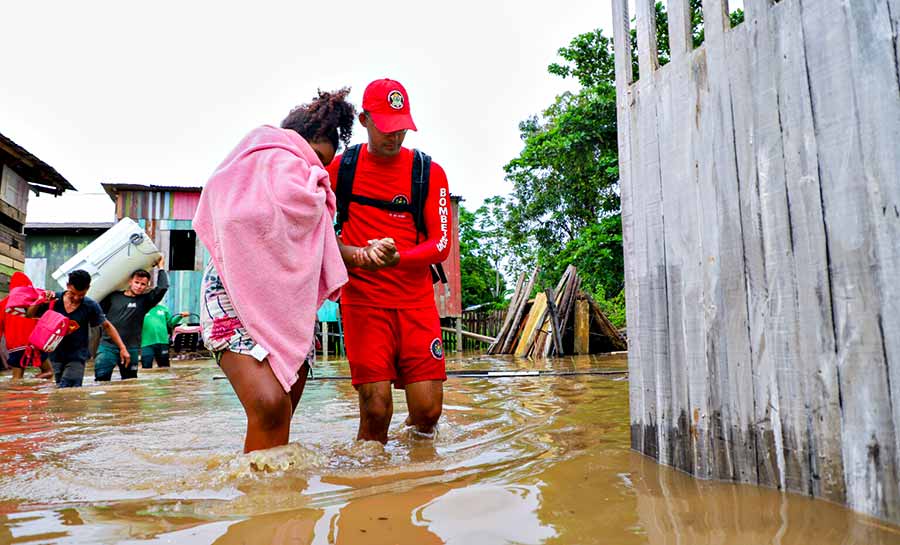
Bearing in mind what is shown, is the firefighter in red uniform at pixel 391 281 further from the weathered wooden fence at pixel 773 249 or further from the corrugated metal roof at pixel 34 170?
the corrugated metal roof at pixel 34 170

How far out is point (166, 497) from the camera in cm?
202

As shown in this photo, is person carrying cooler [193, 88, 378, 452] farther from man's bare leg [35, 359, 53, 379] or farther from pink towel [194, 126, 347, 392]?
man's bare leg [35, 359, 53, 379]

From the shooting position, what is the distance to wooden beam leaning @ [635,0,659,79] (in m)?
2.46

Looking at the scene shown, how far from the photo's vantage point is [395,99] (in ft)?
9.91

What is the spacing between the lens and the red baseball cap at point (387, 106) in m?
3.00

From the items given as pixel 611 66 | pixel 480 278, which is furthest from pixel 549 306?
pixel 480 278

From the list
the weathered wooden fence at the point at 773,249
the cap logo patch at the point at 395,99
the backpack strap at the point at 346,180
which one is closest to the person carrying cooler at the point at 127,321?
the backpack strap at the point at 346,180

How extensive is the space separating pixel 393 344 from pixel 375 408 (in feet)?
1.11

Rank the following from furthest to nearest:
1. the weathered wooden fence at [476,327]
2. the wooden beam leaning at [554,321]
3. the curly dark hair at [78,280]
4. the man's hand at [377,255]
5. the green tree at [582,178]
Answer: the weathered wooden fence at [476,327]
the green tree at [582,178]
the wooden beam leaning at [554,321]
the curly dark hair at [78,280]
the man's hand at [377,255]

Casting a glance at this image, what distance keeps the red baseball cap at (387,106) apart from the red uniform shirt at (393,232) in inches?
9.9

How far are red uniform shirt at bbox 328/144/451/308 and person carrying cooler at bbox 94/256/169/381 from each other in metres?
6.25

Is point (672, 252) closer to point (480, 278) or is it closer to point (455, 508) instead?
point (455, 508)

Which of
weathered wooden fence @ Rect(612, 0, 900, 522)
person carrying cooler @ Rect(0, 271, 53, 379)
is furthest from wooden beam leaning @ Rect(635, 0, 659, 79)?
person carrying cooler @ Rect(0, 271, 53, 379)

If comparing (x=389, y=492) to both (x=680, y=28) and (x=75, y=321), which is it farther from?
(x=75, y=321)
